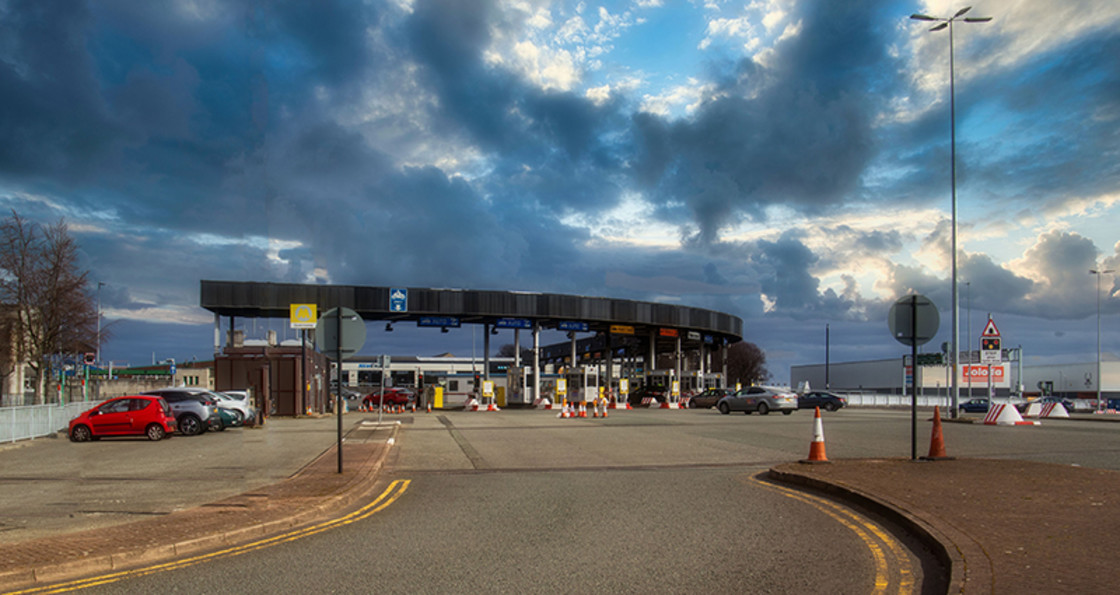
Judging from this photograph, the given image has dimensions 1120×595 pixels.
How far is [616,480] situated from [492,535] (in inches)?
178

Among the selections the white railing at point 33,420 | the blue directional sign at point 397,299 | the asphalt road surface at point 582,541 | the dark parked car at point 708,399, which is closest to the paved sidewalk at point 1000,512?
the asphalt road surface at point 582,541

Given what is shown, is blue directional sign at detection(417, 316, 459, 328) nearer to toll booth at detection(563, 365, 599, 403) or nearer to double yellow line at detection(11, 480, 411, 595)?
toll booth at detection(563, 365, 599, 403)

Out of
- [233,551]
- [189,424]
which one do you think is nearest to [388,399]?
[189,424]

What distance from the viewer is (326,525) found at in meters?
8.21

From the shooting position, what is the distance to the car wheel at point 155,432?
21.3 m

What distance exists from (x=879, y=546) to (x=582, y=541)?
107 inches

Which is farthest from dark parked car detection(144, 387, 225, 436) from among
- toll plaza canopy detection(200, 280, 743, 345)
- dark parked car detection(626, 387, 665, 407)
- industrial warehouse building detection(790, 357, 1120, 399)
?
industrial warehouse building detection(790, 357, 1120, 399)

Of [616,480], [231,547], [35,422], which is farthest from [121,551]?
[35,422]

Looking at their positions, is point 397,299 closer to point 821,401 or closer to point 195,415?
point 195,415

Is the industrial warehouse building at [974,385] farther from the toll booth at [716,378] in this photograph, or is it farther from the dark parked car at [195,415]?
the dark parked car at [195,415]

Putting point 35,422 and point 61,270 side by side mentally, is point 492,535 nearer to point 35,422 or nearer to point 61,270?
point 35,422

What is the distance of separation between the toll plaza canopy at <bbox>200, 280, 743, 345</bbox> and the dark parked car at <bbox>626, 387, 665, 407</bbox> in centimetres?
473

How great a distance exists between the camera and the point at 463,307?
50000mm

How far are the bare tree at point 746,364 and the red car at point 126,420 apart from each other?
9495 cm
